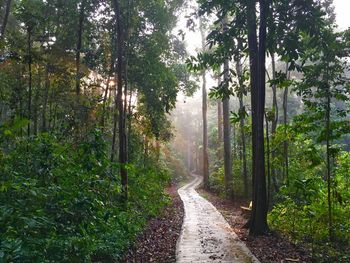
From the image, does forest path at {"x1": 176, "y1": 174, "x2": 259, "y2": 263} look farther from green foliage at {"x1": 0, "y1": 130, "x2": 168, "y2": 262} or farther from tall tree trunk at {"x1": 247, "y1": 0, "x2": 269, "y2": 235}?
green foliage at {"x1": 0, "y1": 130, "x2": 168, "y2": 262}

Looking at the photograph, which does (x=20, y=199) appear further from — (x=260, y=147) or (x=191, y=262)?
(x=260, y=147)

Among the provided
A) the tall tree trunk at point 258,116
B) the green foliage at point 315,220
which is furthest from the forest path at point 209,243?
the green foliage at point 315,220

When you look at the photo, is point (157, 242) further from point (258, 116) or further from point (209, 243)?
point (258, 116)

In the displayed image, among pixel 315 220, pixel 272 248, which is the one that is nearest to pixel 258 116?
pixel 315 220

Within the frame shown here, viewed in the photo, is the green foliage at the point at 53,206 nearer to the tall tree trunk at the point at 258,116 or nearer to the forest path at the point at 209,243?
the forest path at the point at 209,243

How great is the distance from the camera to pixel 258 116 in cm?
1134

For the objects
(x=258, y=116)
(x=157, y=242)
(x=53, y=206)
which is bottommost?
(x=157, y=242)

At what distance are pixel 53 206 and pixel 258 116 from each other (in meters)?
7.59

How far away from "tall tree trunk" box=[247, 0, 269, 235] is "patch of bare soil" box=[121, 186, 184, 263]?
254 cm

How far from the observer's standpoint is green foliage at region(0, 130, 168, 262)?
4.16 metres

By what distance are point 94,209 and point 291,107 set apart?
40.1m

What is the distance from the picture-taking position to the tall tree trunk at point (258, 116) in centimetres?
1089

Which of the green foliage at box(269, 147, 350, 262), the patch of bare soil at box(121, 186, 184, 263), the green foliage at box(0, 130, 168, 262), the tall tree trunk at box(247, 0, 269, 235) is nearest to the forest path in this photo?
the patch of bare soil at box(121, 186, 184, 263)

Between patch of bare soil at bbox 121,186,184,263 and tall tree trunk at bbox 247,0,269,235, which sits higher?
tall tree trunk at bbox 247,0,269,235
